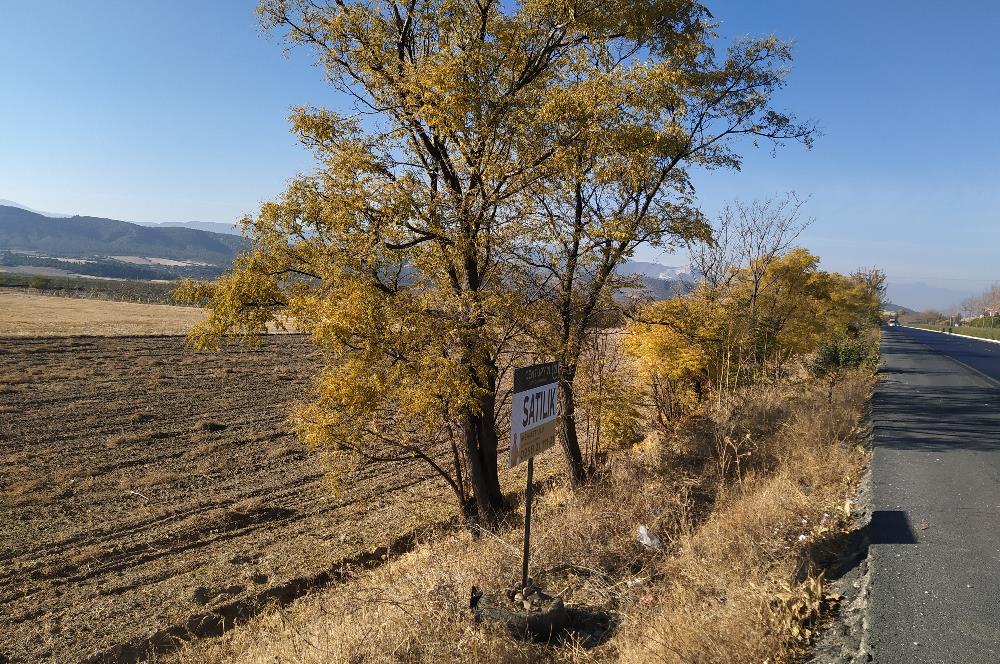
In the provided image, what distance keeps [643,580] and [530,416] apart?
2044 millimetres

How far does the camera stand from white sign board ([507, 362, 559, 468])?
18.3ft

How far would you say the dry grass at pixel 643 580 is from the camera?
14.9ft

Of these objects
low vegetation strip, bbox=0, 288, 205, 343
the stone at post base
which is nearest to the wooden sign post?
the stone at post base

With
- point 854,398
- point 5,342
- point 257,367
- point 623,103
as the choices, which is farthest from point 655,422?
point 5,342

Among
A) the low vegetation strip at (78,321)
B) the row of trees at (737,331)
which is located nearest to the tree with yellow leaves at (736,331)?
the row of trees at (737,331)

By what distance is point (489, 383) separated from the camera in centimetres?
1073

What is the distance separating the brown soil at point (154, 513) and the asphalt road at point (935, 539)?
8.58m

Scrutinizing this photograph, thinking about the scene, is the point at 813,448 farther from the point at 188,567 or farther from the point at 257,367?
the point at 257,367

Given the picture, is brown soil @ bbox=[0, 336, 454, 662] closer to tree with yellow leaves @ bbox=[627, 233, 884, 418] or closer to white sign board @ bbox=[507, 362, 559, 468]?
white sign board @ bbox=[507, 362, 559, 468]

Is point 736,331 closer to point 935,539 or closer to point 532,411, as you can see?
point 935,539

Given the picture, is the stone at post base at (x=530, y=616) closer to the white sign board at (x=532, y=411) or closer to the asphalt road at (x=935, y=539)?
the white sign board at (x=532, y=411)

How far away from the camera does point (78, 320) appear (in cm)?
5034

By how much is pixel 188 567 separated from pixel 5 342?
1324 inches

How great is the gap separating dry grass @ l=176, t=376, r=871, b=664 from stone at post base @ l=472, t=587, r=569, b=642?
113 mm
